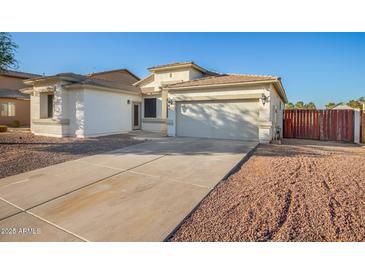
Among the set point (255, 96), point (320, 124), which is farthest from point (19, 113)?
point (320, 124)

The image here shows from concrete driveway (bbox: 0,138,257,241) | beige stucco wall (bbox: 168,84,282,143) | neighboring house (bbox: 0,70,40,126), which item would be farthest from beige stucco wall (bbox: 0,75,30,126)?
concrete driveway (bbox: 0,138,257,241)

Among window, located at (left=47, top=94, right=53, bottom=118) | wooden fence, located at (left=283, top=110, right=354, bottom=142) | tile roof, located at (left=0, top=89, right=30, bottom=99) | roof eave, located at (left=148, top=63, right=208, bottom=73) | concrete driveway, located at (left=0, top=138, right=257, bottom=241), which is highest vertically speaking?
roof eave, located at (left=148, top=63, right=208, bottom=73)

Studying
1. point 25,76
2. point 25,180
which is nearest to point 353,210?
point 25,180

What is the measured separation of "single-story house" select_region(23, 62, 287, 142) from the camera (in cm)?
1044

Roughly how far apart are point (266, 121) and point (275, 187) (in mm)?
6293

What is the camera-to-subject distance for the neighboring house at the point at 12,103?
20.2m

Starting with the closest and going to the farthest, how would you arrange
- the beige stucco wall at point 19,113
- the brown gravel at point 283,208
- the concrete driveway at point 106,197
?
the brown gravel at point 283,208
the concrete driveway at point 106,197
the beige stucco wall at point 19,113

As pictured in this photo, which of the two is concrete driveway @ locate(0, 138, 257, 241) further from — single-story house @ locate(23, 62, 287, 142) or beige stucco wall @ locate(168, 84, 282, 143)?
single-story house @ locate(23, 62, 287, 142)

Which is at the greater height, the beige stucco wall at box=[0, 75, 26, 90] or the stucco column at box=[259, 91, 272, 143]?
the beige stucco wall at box=[0, 75, 26, 90]

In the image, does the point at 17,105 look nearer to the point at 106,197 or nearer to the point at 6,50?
the point at 6,50

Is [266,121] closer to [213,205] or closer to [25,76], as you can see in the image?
[213,205]

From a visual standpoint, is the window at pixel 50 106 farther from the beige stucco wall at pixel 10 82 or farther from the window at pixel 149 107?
the beige stucco wall at pixel 10 82

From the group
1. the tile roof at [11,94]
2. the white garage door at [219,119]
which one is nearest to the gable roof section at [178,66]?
the white garage door at [219,119]

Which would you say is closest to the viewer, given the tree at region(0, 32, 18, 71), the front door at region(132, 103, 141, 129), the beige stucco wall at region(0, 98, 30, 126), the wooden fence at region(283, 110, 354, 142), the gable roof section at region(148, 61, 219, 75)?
the tree at region(0, 32, 18, 71)
